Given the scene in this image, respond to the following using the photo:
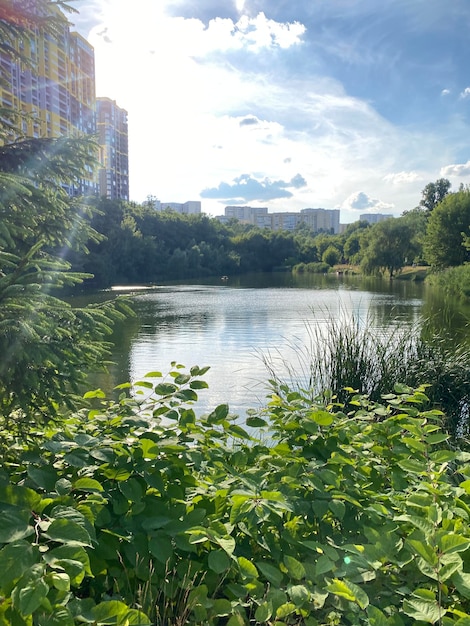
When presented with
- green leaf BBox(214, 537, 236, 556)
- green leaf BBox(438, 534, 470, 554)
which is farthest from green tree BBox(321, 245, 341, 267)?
green leaf BBox(214, 537, 236, 556)

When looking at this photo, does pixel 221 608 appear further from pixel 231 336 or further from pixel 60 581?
pixel 231 336

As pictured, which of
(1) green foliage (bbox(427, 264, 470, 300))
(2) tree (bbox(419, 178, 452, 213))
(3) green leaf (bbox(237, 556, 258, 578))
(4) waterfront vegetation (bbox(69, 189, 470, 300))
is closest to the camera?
(3) green leaf (bbox(237, 556, 258, 578))

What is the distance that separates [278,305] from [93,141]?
60.7ft

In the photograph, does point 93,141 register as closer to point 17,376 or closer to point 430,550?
point 17,376

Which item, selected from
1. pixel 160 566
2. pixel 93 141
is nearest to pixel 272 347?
pixel 93 141

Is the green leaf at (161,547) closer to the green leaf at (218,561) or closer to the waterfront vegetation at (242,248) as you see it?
the green leaf at (218,561)

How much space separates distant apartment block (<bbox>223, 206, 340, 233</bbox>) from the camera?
152 m

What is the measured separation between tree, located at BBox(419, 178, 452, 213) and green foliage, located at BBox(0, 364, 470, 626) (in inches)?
2335

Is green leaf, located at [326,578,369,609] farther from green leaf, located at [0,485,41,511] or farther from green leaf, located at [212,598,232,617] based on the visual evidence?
green leaf, located at [0,485,41,511]

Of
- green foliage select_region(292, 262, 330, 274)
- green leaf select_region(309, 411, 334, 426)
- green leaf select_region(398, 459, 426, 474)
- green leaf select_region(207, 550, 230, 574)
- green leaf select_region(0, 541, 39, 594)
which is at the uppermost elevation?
green foliage select_region(292, 262, 330, 274)

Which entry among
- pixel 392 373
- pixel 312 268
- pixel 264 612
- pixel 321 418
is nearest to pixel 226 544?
pixel 264 612

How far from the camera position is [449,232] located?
3173 centimetres

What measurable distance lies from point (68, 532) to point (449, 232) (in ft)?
113

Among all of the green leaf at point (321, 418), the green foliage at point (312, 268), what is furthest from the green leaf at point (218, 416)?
the green foliage at point (312, 268)
